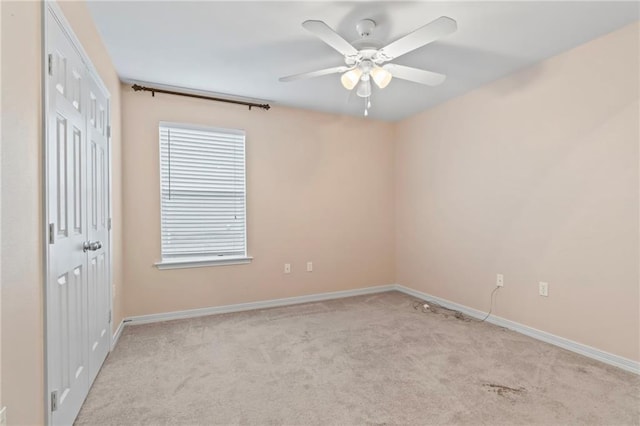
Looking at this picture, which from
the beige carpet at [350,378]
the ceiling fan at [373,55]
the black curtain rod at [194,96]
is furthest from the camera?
the black curtain rod at [194,96]

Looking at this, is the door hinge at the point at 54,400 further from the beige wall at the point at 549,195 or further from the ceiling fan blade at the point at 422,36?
the beige wall at the point at 549,195

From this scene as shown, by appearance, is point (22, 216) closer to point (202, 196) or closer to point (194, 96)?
point (202, 196)

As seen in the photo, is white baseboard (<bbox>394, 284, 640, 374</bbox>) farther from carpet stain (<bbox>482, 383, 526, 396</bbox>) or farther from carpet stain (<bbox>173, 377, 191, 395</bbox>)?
carpet stain (<bbox>173, 377, 191, 395</bbox>)

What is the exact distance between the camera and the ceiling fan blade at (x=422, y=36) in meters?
1.68

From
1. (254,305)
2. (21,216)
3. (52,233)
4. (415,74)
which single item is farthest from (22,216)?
(254,305)

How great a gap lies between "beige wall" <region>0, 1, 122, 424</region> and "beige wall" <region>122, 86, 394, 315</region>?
2064mm

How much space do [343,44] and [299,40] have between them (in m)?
0.62

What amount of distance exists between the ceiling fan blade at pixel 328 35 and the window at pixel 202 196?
2.01 meters

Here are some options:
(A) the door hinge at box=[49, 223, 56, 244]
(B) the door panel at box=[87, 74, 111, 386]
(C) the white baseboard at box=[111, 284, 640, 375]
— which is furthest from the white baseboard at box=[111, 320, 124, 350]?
(A) the door hinge at box=[49, 223, 56, 244]

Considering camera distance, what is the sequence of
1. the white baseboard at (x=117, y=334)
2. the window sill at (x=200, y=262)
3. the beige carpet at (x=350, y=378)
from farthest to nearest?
the window sill at (x=200, y=262), the white baseboard at (x=117, y=334), the beige carpet at (x=350, y=378)

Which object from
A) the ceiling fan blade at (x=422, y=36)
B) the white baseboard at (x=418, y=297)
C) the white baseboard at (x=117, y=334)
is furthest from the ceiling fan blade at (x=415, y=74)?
the white baseboard at (x=117, y=334)

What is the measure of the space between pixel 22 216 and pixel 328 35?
171cm

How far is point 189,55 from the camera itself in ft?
8.64

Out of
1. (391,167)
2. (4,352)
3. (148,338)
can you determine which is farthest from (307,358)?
(391,167)
